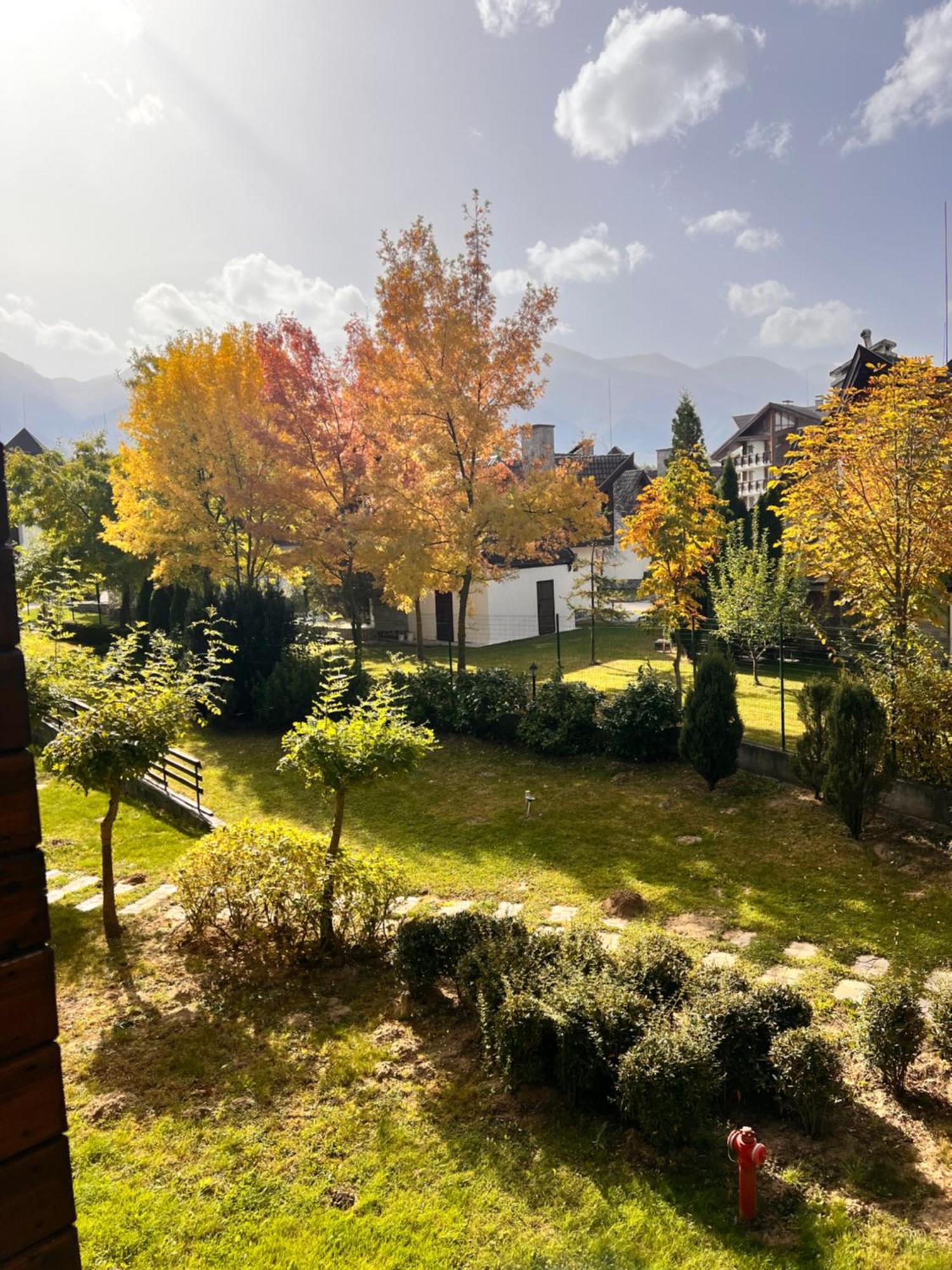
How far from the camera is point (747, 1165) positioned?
→ 10.6 ft

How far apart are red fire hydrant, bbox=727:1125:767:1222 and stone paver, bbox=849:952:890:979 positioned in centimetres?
292

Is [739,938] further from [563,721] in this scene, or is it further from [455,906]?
[563,721]

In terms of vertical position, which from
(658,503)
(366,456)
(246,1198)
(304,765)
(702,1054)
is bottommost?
(246,1198)

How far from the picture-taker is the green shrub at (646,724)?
11672 mm

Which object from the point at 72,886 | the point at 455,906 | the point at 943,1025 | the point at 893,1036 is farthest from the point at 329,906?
the point at 943,1025

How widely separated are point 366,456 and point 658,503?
702 cm

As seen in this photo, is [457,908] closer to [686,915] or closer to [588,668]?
[686,915]

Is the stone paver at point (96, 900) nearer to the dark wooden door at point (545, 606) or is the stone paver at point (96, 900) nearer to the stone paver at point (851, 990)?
the stone paver at point (851, 990)

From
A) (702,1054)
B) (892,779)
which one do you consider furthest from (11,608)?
(892,779)

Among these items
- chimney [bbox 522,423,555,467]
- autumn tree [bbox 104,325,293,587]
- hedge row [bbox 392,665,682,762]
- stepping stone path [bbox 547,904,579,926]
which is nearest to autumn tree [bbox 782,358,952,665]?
hedge row [bbox 392,665,682,762]

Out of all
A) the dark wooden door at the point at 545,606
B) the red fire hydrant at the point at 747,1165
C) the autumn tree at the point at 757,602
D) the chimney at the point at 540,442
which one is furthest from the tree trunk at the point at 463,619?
the chimney at the point at 540,442

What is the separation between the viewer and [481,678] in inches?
565

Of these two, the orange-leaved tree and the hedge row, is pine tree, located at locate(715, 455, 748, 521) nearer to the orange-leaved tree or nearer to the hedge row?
the orange-leaved tree

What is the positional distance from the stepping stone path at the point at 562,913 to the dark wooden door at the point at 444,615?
20126 mm
